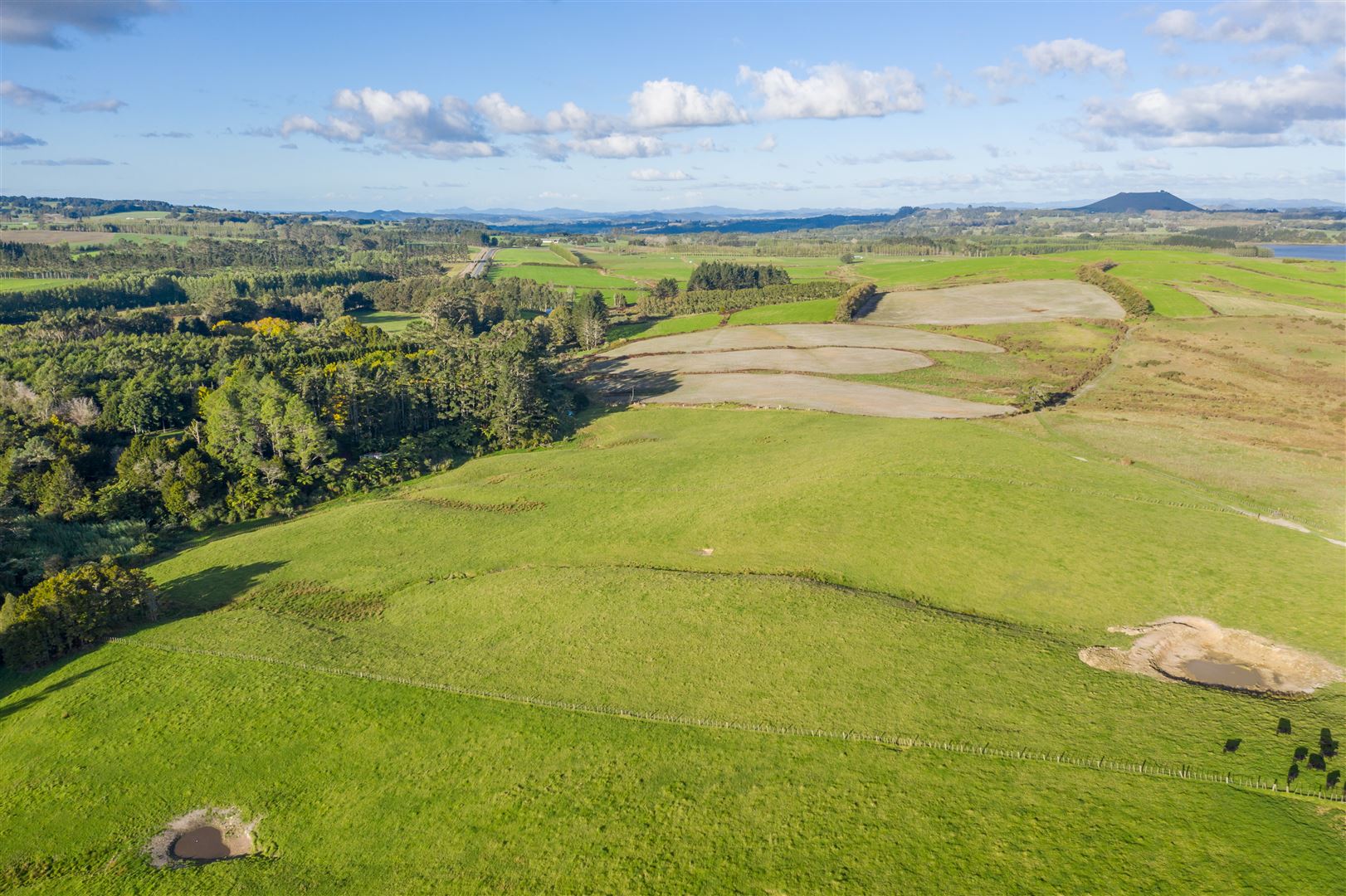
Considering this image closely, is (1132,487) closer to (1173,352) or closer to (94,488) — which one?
(1173,352)

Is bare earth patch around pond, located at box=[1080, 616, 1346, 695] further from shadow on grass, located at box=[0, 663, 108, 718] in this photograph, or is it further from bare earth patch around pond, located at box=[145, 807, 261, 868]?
shadow on grass, located at box=[0, 663, 108, 718]

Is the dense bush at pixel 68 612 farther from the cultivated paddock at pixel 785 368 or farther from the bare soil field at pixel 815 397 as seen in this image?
the cultivated paddock at pixel 785 368

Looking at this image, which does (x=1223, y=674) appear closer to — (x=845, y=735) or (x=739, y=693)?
(x=845, y=735)

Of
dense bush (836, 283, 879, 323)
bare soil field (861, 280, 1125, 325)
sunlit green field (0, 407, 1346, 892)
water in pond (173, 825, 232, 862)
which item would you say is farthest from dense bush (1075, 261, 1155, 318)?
water in pond (173, 825, 232, 862)

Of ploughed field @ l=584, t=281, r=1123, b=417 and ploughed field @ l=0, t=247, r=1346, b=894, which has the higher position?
ploughed field @ l=584, t=281, r=1123, b=417

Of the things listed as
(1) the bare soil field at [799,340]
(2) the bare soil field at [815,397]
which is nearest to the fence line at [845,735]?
(2) the bare soil field at [815,397]
